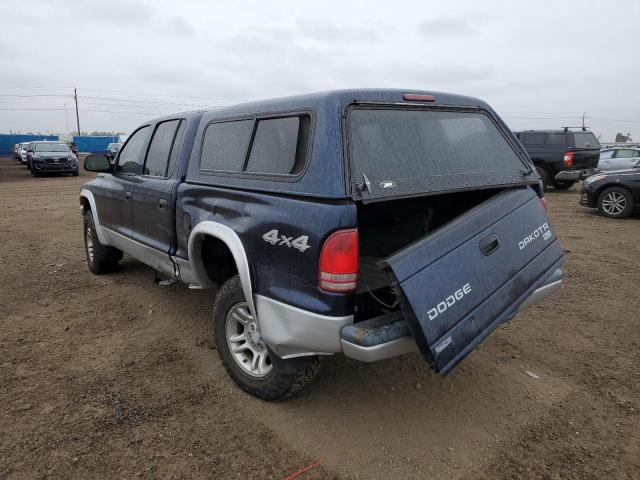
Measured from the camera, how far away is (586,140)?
1420cm

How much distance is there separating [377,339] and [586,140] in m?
14.6

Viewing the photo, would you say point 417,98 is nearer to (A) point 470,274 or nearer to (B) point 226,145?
(A) point 470,274

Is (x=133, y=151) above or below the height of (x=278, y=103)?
below

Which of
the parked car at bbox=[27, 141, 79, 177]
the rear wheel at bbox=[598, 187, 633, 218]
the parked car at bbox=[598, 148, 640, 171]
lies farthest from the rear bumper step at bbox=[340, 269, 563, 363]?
the parked car at bbox=[27, 141, 79, 177]

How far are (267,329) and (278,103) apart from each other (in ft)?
4.49

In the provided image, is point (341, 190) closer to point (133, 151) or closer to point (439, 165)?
point (439, 165)

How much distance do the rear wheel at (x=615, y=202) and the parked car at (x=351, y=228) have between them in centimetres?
764

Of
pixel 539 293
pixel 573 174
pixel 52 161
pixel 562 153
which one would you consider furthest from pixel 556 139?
pixel 52 161

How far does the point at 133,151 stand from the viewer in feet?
15.3

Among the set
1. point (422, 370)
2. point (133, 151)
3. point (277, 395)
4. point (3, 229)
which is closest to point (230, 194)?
point (277, 395)

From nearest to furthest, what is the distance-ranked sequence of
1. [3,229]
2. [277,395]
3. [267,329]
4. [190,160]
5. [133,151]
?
[267,329]
[277,395]
[190,160]
[133,151]
[3,229]

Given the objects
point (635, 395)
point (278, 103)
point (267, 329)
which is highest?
point (278, 103)

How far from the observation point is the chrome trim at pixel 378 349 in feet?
7.41

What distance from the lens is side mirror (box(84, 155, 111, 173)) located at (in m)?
4.68
